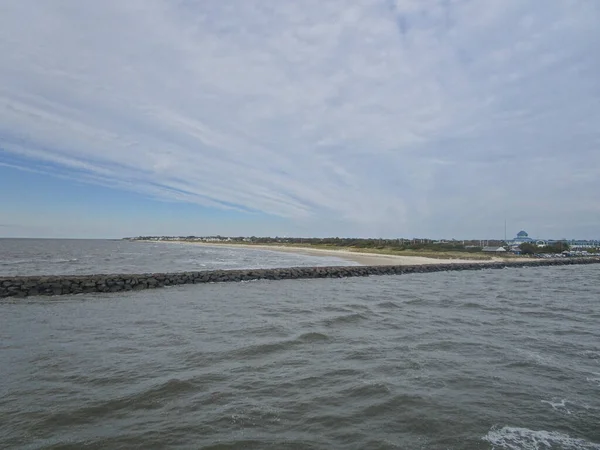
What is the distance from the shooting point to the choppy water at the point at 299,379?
200 inches

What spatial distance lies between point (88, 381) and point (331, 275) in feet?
79.3

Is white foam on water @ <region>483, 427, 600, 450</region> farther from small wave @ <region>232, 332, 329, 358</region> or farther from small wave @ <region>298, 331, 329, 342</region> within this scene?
small wave @ <region>298, 331, 329, 342</region>

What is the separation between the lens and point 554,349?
9367 mm

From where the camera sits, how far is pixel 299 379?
23.2ft

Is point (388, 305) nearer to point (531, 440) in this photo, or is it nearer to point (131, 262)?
point (531, 440)

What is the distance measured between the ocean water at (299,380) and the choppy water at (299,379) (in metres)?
0.03

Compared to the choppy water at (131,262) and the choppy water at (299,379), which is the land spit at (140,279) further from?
the choppy water at (131,262)

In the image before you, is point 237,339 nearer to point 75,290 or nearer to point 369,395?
point 369,395

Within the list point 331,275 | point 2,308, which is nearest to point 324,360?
point 2,308

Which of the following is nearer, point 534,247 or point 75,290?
point 75,290

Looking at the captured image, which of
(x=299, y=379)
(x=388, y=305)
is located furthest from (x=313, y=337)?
(x=388, y=305)

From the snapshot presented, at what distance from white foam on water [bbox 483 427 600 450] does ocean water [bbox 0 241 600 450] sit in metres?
0.02

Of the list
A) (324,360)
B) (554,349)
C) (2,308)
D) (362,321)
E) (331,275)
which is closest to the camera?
(324,360)

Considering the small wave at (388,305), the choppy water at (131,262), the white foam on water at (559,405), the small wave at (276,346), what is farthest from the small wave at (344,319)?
the choppy water at (131,262)
